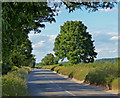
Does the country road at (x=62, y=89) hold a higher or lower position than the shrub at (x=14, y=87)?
lower

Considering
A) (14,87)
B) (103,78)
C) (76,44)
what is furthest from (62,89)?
(76,44)

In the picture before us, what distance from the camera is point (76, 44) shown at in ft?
188

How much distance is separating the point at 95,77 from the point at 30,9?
1698 centimetres

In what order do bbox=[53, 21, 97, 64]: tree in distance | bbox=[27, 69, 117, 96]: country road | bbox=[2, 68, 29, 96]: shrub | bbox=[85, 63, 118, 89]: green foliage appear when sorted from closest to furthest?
bbox=[2, 68, 29, 96]: shrub → bbox=[27, 69, 117, 96]: country road → bbox=[85, 63, 118, 89]: green foliage → bbox=[53, 21, 97, 64]: tree in distance

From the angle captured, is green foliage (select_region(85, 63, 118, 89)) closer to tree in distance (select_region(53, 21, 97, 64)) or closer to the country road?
the country road

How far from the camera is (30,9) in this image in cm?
984

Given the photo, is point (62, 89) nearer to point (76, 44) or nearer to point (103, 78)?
point (103, 78)

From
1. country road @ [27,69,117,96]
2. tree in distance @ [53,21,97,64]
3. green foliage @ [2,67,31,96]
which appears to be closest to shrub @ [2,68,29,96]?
green foliage @ [2,67,31,96]

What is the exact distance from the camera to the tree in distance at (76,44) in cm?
5634

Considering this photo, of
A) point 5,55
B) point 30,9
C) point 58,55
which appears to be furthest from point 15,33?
point 58,55

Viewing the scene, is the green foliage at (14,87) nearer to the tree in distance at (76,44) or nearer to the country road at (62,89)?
the country road at (62,89)

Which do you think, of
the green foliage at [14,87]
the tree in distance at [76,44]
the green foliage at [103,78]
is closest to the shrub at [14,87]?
the green foliage at [14,87]

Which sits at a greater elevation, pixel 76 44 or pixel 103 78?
pixel 76 44

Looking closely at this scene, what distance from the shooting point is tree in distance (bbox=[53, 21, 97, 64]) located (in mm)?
56344
